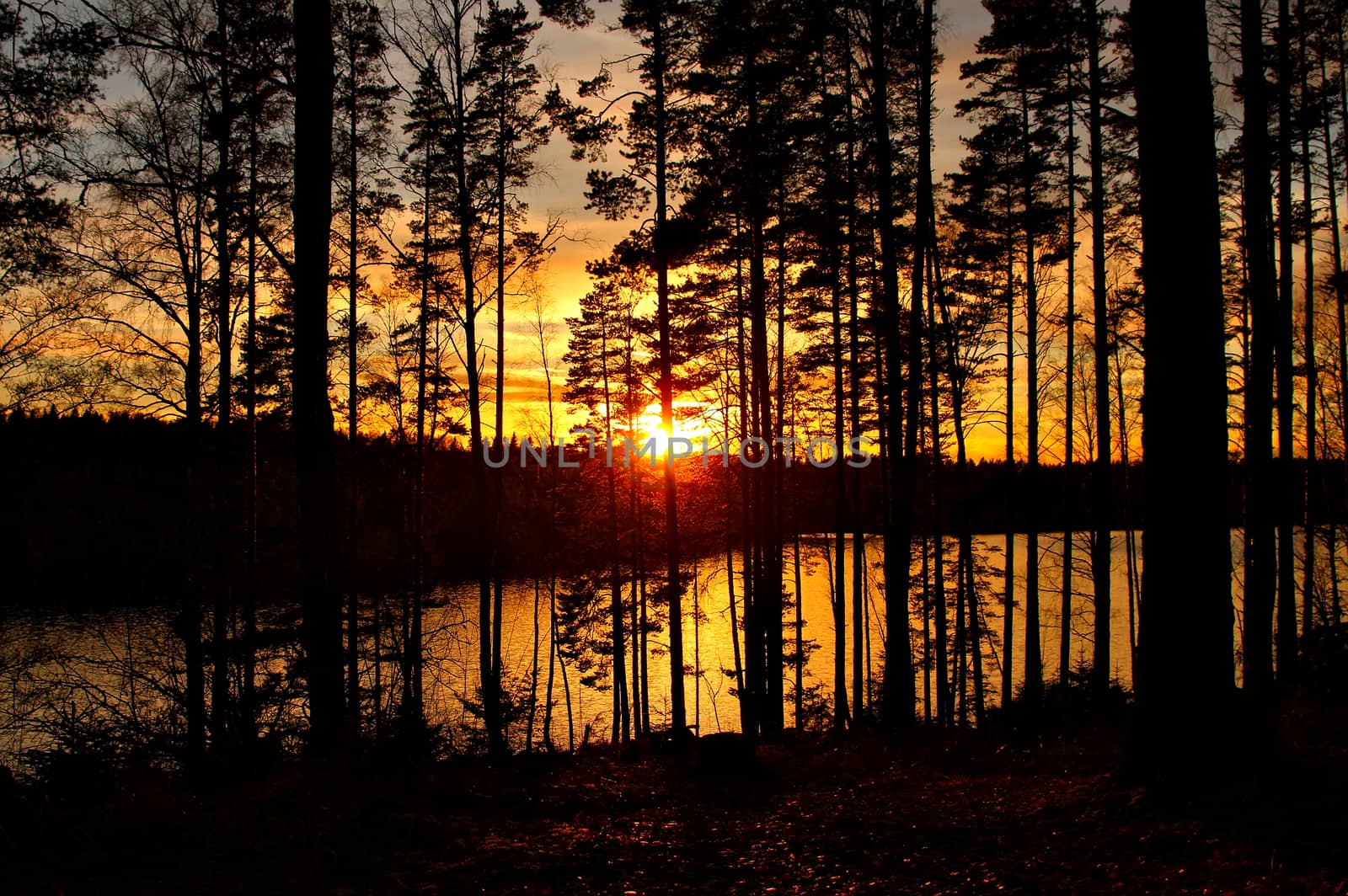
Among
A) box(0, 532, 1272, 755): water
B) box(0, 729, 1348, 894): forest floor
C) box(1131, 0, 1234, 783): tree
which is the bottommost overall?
box(0, 532, 1272, 755): water

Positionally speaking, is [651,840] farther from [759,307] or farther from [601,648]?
[601,648]

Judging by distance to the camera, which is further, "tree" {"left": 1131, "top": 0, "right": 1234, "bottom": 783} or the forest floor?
"tree" {"left": 1131, "top": 0, "right": 1234, "bottom": 783}

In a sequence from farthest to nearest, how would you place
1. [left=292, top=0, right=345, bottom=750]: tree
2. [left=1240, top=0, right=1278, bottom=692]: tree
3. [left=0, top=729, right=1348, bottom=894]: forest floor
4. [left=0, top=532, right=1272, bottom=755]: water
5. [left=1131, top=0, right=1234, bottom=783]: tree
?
[left=0, top=532, right=1272, bottom=755]: water < [left=1240, top=0, right=1278, bottom=692]: tree < [left=292, top=0, right=345, bottom=750]: tree < [left=1131, top=0, right=1234, bottom=783]: tree < [left=0, top=729, right=1348, bottom=894]: forest floor

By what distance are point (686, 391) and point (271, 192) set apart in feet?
28.3

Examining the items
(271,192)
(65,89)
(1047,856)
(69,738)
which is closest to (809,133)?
(271,192)

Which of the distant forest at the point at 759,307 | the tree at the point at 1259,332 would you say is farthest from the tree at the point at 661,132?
the tree at the point at 1259,332

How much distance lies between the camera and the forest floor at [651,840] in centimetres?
400

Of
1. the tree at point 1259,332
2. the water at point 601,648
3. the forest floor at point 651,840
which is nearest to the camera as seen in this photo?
the forest floor at point 651,840

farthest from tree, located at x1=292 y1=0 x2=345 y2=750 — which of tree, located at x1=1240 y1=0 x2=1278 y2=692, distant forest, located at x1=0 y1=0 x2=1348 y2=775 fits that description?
tree, located at x1=1240 y1=0 x2=1278 y2=692

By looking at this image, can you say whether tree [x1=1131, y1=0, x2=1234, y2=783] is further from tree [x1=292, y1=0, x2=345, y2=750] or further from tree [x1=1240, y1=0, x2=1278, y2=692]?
tree [x1=292, y1=0, x2=345, y2=750]

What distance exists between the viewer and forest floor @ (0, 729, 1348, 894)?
4.00 m

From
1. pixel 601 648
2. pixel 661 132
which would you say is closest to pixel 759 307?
pixel 661 132

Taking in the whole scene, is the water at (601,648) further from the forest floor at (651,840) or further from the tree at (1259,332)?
the forest floor at (651,840)

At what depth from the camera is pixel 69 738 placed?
7020 mm
